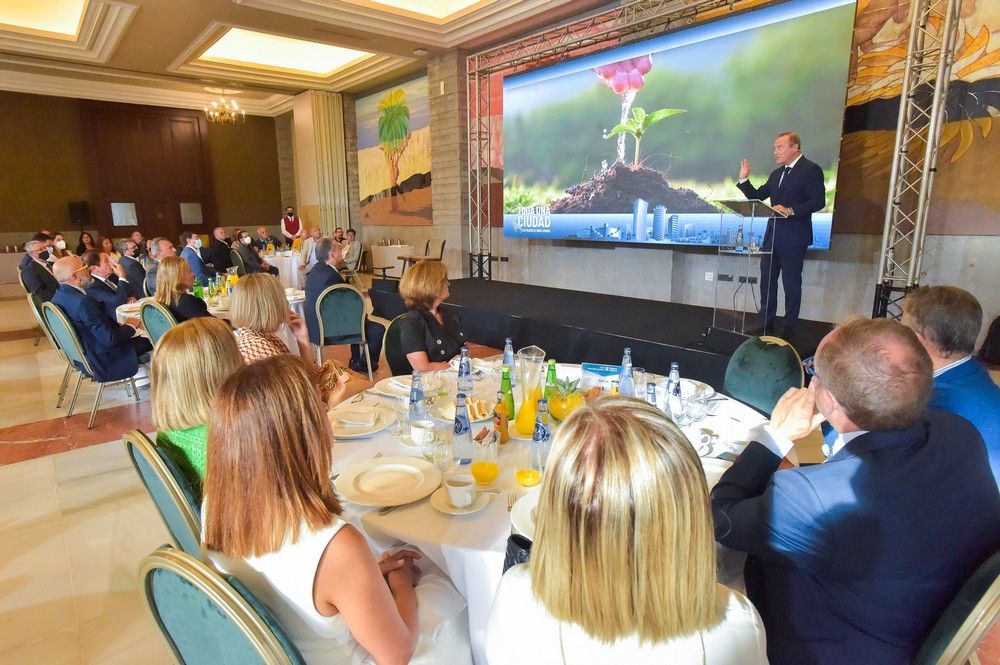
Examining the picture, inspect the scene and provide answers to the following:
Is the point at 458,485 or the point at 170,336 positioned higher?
the point at 170,336

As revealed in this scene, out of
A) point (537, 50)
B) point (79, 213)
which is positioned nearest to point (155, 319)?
point (537, 50)

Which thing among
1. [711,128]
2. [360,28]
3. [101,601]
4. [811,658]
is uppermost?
[360,28]

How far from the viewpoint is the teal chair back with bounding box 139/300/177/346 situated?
153 inches

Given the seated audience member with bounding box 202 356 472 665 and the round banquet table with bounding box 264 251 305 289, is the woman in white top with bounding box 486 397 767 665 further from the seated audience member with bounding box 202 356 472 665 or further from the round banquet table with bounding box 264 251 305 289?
the round banquet table with bounding box 264 251 305 289

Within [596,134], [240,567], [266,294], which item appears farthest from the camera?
[596,134]

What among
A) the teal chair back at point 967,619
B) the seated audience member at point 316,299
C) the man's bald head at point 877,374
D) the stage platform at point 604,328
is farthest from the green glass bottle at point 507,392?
the seated audience member at point 316,299

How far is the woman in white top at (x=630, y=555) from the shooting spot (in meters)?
0.77

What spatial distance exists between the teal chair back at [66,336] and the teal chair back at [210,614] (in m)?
3.55

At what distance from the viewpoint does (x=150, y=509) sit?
9.45ft

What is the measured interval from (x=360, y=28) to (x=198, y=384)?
24.6 feet

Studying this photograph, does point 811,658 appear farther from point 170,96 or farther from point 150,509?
point 170,96

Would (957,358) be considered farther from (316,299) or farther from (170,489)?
(316,299)

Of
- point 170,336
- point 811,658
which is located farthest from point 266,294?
point 811,658

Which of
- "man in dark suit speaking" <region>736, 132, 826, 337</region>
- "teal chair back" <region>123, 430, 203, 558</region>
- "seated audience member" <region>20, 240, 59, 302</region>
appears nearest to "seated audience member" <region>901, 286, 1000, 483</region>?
"teal chair back" <region>123, 430, 203, 558</region>
